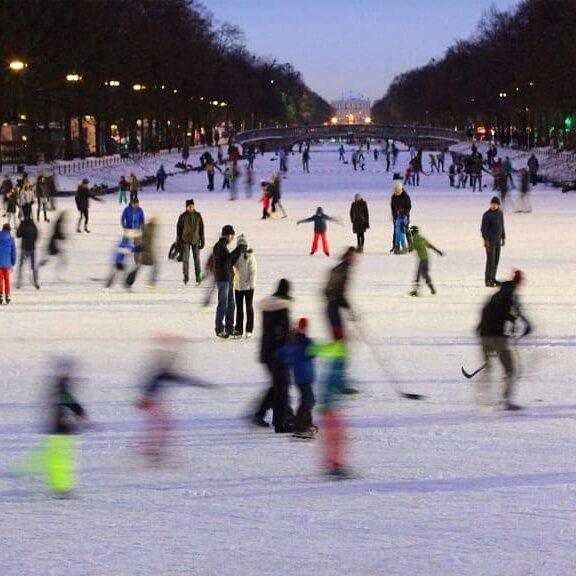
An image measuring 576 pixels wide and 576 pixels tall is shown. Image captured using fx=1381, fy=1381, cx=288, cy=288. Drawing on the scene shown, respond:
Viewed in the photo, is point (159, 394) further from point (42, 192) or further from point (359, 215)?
point (42, 192)

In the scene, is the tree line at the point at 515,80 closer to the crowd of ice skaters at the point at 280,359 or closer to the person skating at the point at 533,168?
the person skating at the point at 533,168

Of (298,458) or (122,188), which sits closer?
(298,458)

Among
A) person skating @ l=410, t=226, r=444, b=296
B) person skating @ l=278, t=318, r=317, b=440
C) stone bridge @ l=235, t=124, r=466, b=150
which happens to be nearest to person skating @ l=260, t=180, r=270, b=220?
person skating @ l=410, t=226, r=444, b=296

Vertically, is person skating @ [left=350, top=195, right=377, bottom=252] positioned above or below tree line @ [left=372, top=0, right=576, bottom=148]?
below

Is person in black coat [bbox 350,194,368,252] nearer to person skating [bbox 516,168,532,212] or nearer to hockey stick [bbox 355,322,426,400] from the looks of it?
hockey stick [bbox 355,322,426,400]

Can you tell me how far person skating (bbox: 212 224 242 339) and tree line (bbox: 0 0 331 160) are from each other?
91.9 ft

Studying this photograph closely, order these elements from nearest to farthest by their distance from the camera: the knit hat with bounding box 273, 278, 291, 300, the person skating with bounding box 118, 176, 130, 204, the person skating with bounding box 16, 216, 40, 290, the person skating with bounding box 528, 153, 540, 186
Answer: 1. the knit hat with bounding box 273, 278, 291, 300
2. the person skating with bounding box 16, 216, 40, 290
3. the person skating with bounding box 118, 176, 130, 204
4. the person skating with bounding box 528, 153, 540, 186

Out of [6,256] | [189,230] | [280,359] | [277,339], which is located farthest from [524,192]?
[280,359]

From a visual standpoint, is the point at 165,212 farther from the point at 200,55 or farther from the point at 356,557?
the point at 200,55

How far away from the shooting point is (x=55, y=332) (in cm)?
1627

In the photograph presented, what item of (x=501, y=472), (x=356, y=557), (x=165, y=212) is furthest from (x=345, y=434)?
(x=165, y=212)

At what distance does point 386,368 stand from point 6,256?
22.6 ft

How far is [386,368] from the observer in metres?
13.7

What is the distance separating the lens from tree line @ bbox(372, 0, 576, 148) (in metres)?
69.6
